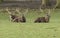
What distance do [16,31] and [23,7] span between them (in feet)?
4.49

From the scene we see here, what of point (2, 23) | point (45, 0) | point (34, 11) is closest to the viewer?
point (2, 23)

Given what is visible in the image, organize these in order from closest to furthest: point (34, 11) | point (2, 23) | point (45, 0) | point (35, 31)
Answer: point (35, 31) < point (2, 23) < point (34, 11) < point (45, 0)

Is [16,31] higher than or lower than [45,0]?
lower

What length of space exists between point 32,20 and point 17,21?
0.20 m

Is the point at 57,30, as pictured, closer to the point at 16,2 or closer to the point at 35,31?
the point at 35,31

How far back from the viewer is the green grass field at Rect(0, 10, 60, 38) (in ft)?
7.41

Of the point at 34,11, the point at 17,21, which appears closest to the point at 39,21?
the point at 17,21

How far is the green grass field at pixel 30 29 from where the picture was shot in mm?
2258

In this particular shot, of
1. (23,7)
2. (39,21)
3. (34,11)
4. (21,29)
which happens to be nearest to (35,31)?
(21,29)

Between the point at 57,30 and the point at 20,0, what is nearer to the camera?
the point at 57,30

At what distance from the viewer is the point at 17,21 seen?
2789 millimetres

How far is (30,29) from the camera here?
8.11 feet

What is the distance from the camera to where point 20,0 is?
13.2 ft

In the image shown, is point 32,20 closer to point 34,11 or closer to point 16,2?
A: point 34,11
